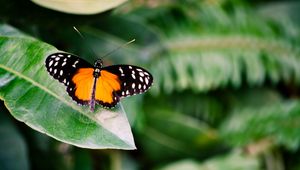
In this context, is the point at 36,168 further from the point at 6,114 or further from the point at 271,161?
the point at 271,161

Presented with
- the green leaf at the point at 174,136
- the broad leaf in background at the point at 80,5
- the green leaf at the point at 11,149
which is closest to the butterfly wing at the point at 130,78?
the broad leaf in background at the point at 80,5

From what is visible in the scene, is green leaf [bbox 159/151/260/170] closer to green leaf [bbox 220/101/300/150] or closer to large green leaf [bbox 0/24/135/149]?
green leaf [bbox 220/101/300/150]

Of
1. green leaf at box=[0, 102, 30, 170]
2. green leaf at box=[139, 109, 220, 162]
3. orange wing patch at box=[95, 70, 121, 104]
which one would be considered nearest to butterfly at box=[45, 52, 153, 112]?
orange wing patch at box=[95, 70, 121, 104]

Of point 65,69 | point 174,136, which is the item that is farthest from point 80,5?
point 174,136

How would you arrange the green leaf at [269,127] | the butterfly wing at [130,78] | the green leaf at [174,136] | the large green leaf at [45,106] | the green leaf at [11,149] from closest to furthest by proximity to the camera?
the large green leaf at [45,106] → the butterfly wing at [130,78] → the green leaf at [11,149] → the green leaf at [269,127] → the green leaf at [174,136]

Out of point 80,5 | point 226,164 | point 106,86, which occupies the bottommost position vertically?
point 226,164

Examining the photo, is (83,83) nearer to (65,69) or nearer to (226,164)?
(65,69)

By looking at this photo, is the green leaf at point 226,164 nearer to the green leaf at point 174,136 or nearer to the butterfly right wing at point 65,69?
the green leaf at point 174,136
